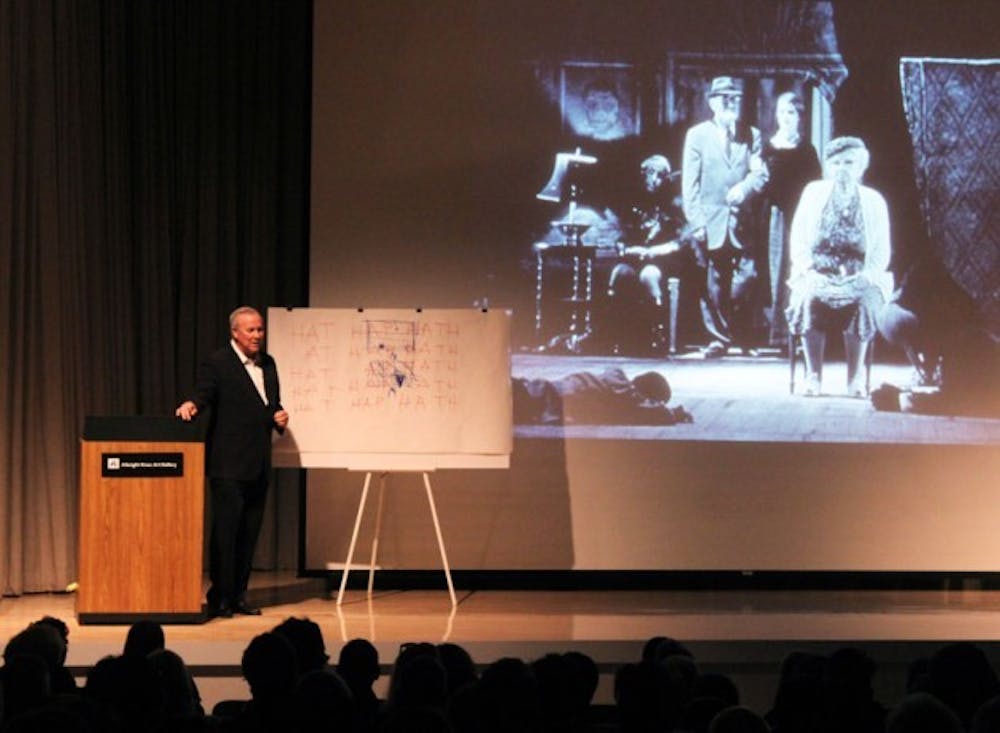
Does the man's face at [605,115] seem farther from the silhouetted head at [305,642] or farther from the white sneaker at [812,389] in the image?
the silhouetted head at [305,642]

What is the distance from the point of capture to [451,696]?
146 inches

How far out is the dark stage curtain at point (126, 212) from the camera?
8.42m

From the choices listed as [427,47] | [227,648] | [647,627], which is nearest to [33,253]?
[427,47]

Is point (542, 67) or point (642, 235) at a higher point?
point (542, 67)

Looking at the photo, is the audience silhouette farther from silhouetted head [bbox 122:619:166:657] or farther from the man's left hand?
the man's left hand

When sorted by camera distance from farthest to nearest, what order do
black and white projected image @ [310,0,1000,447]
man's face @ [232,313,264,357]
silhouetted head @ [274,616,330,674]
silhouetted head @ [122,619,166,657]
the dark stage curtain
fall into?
black and white projected image @ [310,0,1000,447] < the dark stage curtain < man's face @ [232,313,264,357] < silhouetted head @ [122,619,166,657] < silhouetted head @ [274,616,330,674]

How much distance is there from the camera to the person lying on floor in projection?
895 cm

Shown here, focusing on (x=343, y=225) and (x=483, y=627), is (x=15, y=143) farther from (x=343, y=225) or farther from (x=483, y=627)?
(x=483, y=627)

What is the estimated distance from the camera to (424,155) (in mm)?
8953

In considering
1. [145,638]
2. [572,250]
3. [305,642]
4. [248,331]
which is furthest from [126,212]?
[305,642]

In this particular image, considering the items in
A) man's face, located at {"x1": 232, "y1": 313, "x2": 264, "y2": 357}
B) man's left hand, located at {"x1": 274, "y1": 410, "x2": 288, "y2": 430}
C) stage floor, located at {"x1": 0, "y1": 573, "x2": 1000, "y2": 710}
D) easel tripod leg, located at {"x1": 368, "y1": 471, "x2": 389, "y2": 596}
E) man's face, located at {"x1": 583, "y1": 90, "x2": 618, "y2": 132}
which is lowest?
stage floor, located at {"x1": 0, "y1": 573, "x2": 1000, "y2": 710}

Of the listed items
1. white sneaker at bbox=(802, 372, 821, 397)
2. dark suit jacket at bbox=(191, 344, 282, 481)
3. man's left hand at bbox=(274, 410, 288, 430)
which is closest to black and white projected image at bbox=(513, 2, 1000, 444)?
white sneaker at bbox=(802, 372, 821, 397)

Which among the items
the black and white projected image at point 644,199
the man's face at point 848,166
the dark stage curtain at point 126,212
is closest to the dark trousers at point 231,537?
the dark stage curtain at point 126,212

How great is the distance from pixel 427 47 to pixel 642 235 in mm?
1508
